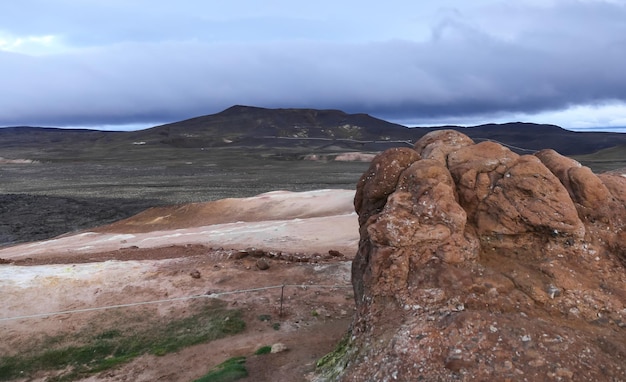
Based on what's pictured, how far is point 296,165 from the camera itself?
279 ft

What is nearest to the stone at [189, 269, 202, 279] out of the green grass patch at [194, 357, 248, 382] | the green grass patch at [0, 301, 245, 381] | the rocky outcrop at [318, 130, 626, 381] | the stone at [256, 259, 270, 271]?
the stone at [256, 259, 270, 271]

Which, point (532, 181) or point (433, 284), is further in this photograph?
point (532, 181)

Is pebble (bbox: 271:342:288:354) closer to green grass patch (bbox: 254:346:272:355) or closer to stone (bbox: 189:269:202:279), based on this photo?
green grass patch (bbox: 254:346:272:355)

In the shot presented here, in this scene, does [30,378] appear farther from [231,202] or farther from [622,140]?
[622,140]

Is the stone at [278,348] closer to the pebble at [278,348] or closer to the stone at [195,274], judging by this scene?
the pebble at [278,348]

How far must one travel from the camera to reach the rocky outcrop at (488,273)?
303 inches

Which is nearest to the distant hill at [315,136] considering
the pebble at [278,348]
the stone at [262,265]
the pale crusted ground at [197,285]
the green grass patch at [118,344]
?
the pale crusted ground at [197,285]

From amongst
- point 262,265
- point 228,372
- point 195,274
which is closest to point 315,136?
point 262,265

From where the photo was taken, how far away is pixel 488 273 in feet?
30.4

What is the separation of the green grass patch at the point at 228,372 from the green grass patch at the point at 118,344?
2.68 m

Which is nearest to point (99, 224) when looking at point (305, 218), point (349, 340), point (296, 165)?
point (305, 218)

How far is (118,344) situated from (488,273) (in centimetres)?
1031

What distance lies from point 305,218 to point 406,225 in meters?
21.1

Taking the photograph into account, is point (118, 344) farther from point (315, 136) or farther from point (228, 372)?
point (315, 136)
